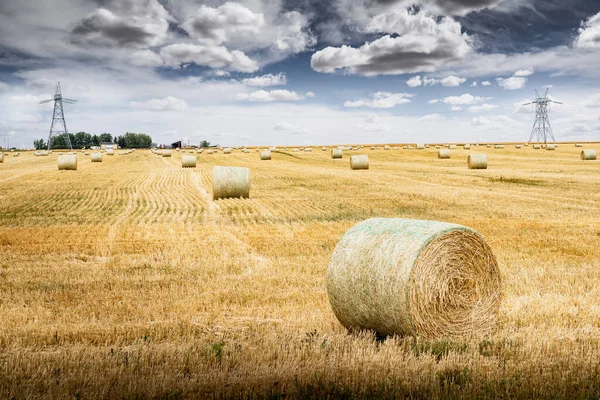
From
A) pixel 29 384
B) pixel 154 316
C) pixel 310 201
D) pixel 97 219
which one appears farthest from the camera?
pixel 310 201

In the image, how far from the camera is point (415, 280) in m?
6.86

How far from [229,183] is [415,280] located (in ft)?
60.6

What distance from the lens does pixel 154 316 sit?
800 centimetres

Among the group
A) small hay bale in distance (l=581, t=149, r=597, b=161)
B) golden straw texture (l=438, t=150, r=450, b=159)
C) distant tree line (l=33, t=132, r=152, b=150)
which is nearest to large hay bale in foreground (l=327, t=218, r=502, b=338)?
small hay bale in distance (l=581, t=149, r=597, b=161)

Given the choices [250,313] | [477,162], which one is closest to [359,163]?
[477,162]

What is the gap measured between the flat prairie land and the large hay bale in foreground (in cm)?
31

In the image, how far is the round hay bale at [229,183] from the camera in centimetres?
2461

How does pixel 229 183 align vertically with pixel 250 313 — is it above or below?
above

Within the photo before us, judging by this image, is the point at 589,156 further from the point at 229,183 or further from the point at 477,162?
the point at 229,183

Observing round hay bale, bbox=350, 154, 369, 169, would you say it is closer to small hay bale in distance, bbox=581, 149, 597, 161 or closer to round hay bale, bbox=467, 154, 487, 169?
round hay bale, bbox=467, 154, 487, 169

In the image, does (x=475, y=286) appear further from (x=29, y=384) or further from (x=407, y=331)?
(x=29, y=384)

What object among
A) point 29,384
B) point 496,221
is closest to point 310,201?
point 496,221

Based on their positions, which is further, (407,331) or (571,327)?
(571,327)

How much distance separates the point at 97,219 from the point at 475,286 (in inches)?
581
